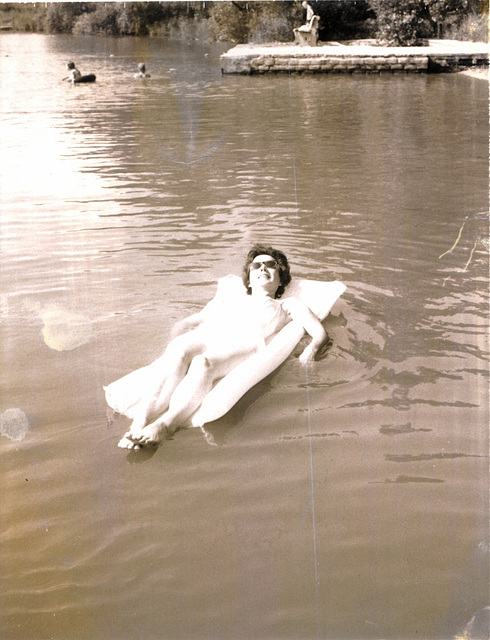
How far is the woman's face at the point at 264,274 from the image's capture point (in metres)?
6.07

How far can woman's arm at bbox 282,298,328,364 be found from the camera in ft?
18.9

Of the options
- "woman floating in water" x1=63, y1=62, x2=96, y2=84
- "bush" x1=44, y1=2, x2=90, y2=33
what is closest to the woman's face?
"woman floating in water" x1=63, y1=62, x2=96, y2=84

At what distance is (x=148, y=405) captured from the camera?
4.93m

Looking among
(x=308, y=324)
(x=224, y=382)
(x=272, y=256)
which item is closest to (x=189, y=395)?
(x=224, y=382)

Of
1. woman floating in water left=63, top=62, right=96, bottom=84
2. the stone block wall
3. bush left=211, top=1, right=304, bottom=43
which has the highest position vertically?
bush left=211, top=1, right=304, bottom=43

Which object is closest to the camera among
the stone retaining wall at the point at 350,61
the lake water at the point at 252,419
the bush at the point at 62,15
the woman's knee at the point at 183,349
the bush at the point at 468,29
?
the lake water at the point at 252,419

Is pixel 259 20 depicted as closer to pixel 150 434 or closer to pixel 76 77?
pixel 76 77

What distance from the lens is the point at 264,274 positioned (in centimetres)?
606

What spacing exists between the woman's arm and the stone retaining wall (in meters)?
19.8

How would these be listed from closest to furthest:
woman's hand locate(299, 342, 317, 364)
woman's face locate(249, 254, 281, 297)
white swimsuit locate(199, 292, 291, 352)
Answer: white swimsuit locate(199, 292, 291, 352) < woman's hand locate(299, 342, 317, 364) < woman's face locate(249, 254, 281, 297)

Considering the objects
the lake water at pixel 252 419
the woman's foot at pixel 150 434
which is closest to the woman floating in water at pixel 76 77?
the lake water at pixel 252 419

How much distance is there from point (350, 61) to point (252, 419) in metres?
21.0

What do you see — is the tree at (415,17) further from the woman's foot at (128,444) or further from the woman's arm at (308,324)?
the woman's foot at (128,444)

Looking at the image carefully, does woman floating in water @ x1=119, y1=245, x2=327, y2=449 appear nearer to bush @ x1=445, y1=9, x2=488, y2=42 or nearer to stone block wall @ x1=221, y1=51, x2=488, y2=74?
stone block wall @ x1=221, y1=51, x2=488, y2=74
